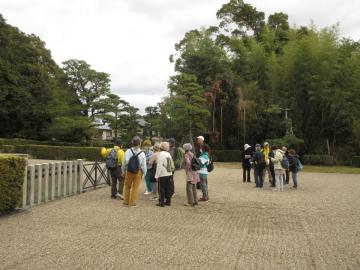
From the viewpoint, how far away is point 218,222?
6645mm

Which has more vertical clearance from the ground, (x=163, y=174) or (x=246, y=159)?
(x=246, y=159)

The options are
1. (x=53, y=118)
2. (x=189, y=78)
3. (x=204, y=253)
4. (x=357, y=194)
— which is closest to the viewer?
(x=204, y=253)

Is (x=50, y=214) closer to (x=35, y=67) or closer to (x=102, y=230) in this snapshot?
(x=102, y=230)

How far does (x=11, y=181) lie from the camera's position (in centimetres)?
679

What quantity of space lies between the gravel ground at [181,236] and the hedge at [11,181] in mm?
229

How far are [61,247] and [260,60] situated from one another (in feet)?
98.0

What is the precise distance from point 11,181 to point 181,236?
132 inches

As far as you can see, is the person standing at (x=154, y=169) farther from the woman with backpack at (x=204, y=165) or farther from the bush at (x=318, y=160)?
the bush at (x=318, y=160)

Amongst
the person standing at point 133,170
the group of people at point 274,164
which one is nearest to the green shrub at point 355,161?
the group of people at point 274,164

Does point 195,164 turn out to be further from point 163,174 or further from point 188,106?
point 188,106

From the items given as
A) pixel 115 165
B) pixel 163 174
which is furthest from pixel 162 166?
pixel 115 165

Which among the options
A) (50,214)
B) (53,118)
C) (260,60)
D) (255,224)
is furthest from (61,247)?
(53,118)

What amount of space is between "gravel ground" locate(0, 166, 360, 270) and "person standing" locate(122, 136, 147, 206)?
0.26 m

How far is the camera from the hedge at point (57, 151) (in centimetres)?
2636
